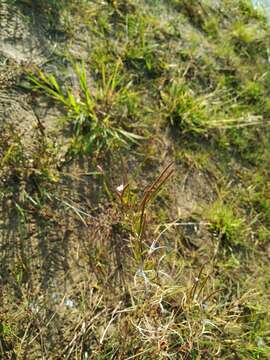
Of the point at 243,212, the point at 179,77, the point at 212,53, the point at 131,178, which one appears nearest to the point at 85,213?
the point at 131,178

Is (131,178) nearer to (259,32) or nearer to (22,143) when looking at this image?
(22,143)

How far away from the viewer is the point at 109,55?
2.50 meters

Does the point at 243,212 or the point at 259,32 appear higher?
the point at 259,32

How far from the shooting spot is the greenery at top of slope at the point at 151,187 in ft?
5.78

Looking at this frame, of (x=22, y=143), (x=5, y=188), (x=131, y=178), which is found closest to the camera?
(x=5, y=188)

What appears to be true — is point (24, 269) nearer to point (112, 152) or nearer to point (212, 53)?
point (112, 152)

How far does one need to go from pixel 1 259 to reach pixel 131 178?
757 mm

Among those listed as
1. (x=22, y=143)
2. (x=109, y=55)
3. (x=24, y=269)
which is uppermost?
(x=109, y=55)

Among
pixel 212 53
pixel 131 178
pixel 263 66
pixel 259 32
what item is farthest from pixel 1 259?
pixel 259 32

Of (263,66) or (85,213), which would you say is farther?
(263,66)

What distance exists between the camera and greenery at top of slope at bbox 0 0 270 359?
176cm

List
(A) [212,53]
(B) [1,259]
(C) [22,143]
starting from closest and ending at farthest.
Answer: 1. (B) [1,259]
2. (C) [22,143]
3. (A) [212,53]

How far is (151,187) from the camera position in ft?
5.13

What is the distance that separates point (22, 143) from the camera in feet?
6.53
